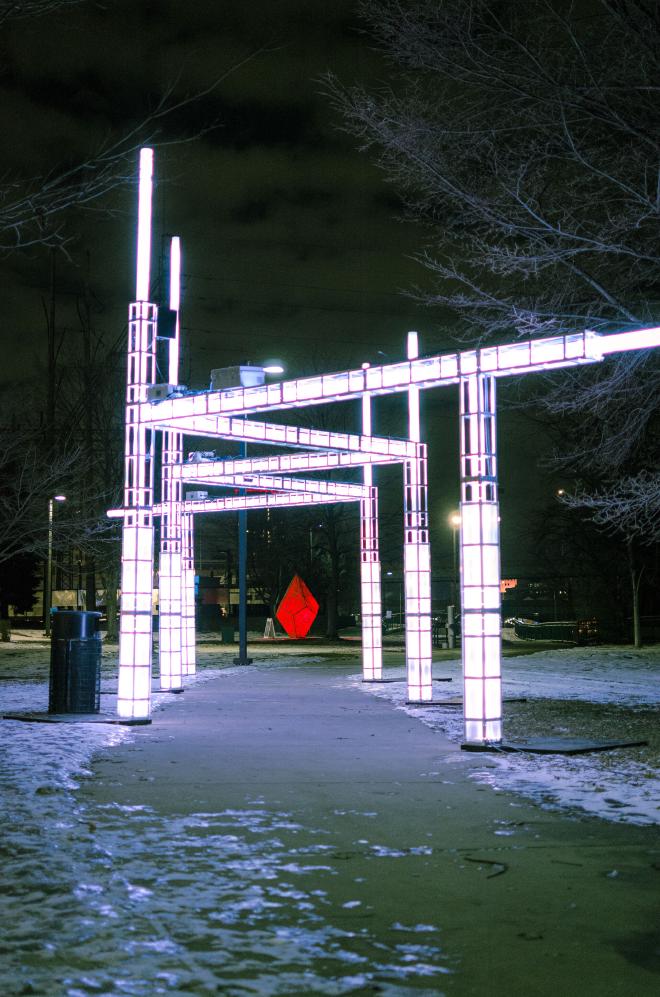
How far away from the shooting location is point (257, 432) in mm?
17219

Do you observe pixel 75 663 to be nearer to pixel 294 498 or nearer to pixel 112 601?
pixel 294 498

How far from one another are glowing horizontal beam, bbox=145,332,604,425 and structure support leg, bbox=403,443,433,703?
5.22 meters

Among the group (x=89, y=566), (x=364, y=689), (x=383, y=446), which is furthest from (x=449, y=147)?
(x=89, y=566)

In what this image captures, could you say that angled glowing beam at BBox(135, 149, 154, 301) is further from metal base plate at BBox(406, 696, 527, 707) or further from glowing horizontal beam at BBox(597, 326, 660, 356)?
metal base plate at BBox(406, 696, 527, 707)

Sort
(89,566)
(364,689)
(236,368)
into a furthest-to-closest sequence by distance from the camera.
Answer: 1. (89,566)
2. (364,689)
3. (236,368)

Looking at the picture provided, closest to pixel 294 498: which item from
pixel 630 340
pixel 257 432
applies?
pixel 257 432

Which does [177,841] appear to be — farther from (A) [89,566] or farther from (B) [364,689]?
(A) [89,566]

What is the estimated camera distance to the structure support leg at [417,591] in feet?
60.1

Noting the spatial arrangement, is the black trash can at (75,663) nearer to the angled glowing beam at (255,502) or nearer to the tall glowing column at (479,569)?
the tall glowing column at (479,569)

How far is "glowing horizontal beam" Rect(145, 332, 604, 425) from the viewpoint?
1152 cm

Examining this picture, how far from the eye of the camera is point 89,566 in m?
43.7

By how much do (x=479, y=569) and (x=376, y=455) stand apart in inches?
304

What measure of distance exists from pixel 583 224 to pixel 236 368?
16.7ft

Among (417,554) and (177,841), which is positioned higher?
(417,554)
